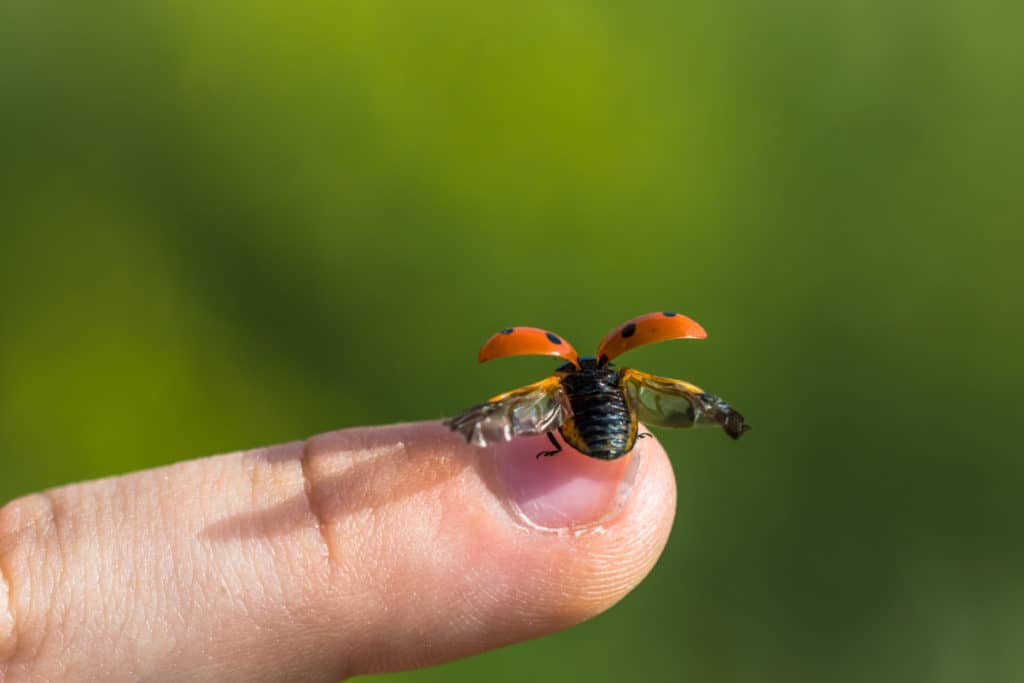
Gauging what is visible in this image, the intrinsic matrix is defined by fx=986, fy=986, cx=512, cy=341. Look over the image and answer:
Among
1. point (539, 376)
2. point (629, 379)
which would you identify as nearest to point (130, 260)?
point (539, 376)

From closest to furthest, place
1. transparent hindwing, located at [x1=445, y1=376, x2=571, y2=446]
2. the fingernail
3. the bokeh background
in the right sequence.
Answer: transparent hindwing, located at [x1=445, y1=376, x2=571, y2=446] → the fingernail → the bokeh background

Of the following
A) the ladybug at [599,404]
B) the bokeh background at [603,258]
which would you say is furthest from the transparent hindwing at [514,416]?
the bokeh background at [603,258]

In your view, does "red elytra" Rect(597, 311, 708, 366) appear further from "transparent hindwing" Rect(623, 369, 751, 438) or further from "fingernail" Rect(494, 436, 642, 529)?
"fingernail" Rect(494, 436, 642, 529)

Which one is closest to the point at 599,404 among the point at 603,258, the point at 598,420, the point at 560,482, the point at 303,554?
the point at 598,420

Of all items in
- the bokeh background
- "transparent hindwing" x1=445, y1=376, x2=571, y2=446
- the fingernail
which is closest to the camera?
"transparent hindwing" x1=445, y1=376, x2=571, y2=446

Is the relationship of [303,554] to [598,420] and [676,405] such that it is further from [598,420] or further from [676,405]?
[676,405]

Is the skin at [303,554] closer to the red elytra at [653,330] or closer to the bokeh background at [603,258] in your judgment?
the red elytra at [653,330]

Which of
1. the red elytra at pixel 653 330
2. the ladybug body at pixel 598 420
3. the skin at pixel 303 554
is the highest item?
the red elytra at pixel 653 330

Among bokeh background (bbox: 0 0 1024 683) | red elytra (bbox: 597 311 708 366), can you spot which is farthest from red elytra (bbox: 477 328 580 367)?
bokeh background (bbox: 0 0 1024 683)
